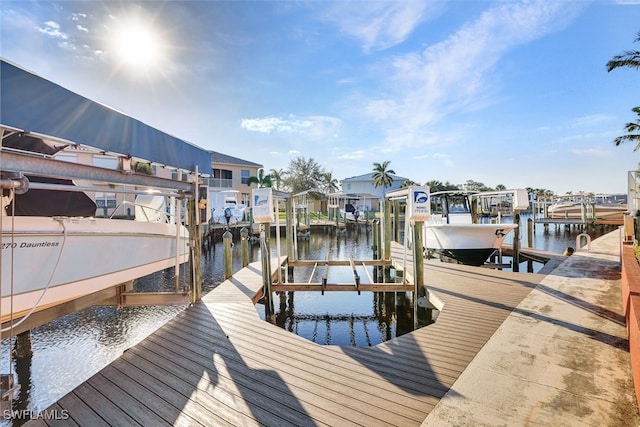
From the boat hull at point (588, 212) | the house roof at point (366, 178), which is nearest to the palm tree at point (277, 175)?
the house roof at point (366, 178)

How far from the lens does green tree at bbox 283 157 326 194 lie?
46000mm

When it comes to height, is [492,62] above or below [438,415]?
above

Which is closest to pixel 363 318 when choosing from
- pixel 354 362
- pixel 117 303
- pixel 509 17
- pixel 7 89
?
pixel 354 362

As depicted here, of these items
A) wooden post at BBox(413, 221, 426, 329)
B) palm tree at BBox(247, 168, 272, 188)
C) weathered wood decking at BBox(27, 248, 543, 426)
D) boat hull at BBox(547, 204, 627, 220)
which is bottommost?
weathered wood decking at BBox(27, 248, 543, 426)

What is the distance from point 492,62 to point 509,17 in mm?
2469

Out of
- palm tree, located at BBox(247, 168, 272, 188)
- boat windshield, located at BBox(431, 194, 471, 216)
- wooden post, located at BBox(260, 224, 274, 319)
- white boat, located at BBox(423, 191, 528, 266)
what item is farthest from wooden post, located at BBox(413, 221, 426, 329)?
palm tree, located at BBox(247, 168, 272, 188)

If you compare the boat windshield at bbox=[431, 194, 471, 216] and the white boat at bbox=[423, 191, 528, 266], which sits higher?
the boat windshield at bbox=[431, 194, 471, 216]

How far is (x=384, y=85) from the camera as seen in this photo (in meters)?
13.5

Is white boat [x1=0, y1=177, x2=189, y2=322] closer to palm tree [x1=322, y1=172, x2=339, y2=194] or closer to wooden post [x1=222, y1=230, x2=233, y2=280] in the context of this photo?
wooden post [x1=222, y1=230, x2=233, y2=280]

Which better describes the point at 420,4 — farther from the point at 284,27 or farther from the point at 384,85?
the point at 384,85

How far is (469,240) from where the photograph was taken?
1081cm

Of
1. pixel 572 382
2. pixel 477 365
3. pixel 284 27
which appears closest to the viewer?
pixel 572 382

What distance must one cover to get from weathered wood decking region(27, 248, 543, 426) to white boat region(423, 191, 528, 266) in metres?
5.98

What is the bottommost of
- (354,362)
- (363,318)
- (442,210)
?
(363,318)
